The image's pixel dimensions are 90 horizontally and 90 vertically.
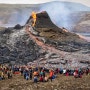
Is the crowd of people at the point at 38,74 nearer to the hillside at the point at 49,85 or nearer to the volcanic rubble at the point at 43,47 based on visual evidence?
the hillside at the point at 49,85

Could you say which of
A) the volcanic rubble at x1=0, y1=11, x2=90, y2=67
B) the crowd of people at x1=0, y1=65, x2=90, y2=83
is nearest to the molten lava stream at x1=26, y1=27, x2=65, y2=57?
the volcanic rubble at x1=0, y1=11, x2=90, y2=67

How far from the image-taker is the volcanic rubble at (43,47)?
66.5 meters

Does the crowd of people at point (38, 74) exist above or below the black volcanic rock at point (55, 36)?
below

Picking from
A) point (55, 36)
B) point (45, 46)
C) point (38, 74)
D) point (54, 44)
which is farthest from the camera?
point (55, 36)

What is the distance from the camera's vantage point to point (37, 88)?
4225cm

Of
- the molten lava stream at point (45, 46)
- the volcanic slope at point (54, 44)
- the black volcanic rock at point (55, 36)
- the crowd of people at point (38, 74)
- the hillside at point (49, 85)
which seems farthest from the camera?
the black volcanic rock at point (55, 36)

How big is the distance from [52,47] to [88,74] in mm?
18687

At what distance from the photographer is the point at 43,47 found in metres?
70.9

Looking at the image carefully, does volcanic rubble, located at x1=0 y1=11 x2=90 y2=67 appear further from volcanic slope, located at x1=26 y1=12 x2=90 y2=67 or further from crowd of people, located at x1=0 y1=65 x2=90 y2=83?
crowd of people, located at x1=0 y1=65 x2=90 y2=83

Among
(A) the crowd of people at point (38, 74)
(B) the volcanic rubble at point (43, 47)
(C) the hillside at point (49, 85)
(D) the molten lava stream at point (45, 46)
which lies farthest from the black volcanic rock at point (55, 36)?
(C) the hillside at point (49, 85)

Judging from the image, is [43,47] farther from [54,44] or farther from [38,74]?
[38,74]

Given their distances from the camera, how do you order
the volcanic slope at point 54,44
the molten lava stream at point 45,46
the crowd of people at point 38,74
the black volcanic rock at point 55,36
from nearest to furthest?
the crowd of people at point 38,74, the volcanic slope at point 54,44, the molten lava stream at point 45,46, the black volcanic rock at point 55,36

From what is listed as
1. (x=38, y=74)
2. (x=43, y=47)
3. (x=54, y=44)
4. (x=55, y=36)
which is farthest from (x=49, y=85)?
(x=55, y=36)

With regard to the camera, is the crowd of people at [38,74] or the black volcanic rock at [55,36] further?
the black volcanic rock at [55,36]
